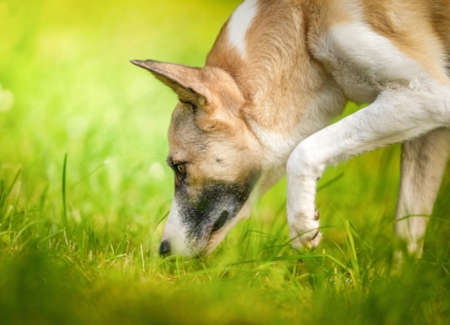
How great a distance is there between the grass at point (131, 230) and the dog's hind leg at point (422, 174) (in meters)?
0.11

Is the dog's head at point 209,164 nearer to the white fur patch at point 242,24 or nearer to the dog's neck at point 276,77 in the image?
the dog's neck at point 276,77

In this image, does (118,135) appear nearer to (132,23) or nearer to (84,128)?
(84,128)

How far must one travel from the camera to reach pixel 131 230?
128 inches

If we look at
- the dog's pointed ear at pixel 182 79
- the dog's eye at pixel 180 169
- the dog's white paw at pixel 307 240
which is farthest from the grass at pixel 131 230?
the dog's pointed ear at pixel 182 79

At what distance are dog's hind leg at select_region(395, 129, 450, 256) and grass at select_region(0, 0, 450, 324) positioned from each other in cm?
11

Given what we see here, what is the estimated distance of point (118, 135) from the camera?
453 cm

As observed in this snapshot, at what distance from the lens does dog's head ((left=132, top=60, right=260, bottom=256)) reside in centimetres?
303

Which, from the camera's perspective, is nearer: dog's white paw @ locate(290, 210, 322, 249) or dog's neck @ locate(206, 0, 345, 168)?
dog's white paw @ locate(290, 210, 322, 249)

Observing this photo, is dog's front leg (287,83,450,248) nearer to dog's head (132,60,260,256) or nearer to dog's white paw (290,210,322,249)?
dog's white paw (290,210,322,249)

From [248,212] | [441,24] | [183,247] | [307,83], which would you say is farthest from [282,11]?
[183,247]

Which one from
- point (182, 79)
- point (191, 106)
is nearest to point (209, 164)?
point (191, 106)

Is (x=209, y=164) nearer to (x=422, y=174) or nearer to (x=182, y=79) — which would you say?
(x=182, y=79)

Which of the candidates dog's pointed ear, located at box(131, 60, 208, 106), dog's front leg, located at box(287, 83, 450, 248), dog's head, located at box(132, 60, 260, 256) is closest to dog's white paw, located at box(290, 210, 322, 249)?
dog's front leg, located at box(287, 83, 450, 248)

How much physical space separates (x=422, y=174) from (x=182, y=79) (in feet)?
4.75
